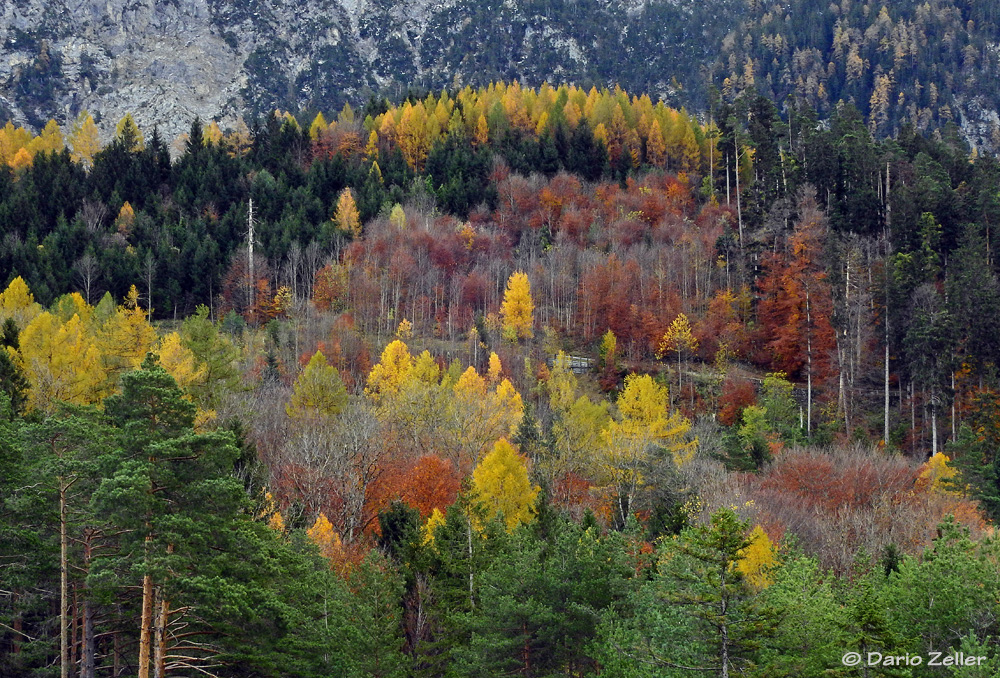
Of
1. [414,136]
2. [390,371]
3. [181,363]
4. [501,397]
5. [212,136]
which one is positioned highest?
[212,136]

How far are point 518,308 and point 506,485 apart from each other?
131 ft

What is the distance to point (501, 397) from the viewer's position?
206ft

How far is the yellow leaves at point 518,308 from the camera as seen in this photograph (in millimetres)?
82562

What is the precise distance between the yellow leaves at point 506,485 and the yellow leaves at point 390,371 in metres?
22.1

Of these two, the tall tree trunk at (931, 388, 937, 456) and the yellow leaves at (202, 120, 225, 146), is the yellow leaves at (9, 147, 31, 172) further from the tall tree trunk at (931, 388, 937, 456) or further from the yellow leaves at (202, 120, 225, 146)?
the tall tree trunk at (931, 388, 937, 456)

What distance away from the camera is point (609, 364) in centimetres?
7738

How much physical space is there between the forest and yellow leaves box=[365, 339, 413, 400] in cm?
46

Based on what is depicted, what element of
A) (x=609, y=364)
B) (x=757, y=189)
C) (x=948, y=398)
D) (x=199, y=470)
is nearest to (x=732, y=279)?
(x=757, y=189)

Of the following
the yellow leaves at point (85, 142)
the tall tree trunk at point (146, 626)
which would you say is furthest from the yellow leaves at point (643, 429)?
the yellow leaves at point (85, 142)

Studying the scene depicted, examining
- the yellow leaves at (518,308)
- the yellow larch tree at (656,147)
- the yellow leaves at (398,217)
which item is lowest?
the yellow leaves at (518,308)

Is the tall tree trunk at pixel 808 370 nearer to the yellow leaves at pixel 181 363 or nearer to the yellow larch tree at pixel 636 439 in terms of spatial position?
the yellow larch tree at pixel 636 439

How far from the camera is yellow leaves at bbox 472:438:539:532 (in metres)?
44.1

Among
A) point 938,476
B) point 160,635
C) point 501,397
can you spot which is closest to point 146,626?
point 160,635

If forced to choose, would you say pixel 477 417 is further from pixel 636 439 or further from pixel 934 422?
pixel 934 422
